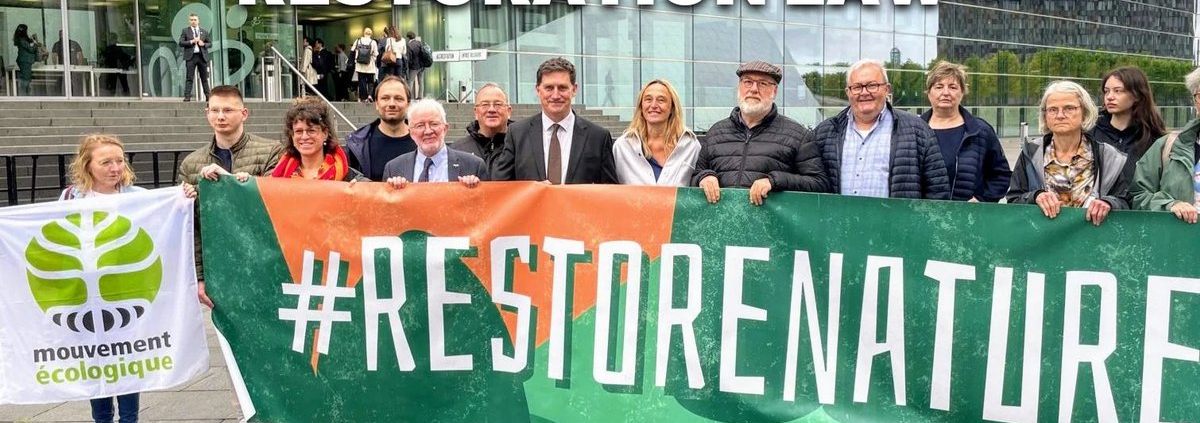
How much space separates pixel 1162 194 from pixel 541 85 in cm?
269

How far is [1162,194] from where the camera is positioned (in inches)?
154

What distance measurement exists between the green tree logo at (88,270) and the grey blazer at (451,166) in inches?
45.3

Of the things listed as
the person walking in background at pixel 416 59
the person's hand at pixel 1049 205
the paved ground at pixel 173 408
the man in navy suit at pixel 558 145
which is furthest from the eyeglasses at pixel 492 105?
the person walking in background at pixel 416 59

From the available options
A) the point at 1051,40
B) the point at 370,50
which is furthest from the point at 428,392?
the point at 1051,40

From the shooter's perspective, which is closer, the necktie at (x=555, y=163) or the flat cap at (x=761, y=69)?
the flat cap at (x=761, y=69)

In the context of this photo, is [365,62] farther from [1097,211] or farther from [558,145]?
[1097,211]

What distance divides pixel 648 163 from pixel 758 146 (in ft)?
1.89

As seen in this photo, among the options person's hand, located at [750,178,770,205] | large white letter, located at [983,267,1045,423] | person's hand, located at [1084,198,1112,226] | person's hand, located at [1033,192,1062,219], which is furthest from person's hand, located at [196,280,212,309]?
person's hand, located at [1084,198,1112,226]

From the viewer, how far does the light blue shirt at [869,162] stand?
14.5 ft

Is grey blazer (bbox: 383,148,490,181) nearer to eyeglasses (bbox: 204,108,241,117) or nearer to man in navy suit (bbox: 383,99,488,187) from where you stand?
man in navy suit (bbox: 383,99,488,187)

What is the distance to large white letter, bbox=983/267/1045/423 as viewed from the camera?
3.66 metres

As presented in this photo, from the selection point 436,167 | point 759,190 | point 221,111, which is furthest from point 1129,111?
point 221,111

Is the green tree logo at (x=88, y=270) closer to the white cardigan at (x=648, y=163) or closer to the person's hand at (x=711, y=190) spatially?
the white cardigan at (x=648, y=163)

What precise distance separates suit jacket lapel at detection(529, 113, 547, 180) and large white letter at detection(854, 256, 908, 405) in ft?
5.47
